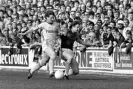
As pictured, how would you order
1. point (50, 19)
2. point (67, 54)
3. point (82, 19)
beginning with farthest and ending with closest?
1. point (82, 19)
2. point (67, 54)
3. point (50, 19)

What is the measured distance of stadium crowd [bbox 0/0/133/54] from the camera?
739 inches

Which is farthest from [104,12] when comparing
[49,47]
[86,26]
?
[49,47]

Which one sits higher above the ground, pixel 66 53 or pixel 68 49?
pixel 68 49

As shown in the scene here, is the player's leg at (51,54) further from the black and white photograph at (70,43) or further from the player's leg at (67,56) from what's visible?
the player's leg at (67,56)

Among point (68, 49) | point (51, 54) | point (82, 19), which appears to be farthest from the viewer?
point (82, 19)

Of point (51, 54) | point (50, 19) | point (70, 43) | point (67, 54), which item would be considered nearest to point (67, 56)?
point (67, 54)

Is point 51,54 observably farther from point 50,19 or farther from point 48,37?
point 50,19

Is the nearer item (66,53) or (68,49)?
(66,53)

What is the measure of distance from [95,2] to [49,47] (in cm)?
614

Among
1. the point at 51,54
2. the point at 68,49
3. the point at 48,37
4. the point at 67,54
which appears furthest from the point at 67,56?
the point at 48,37

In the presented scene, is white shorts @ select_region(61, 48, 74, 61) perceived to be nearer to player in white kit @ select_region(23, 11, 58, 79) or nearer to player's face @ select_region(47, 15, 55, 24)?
player in white kit @ select_region(23, 11, 58, 79)

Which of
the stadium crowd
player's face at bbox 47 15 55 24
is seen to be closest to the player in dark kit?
the stadium crowd

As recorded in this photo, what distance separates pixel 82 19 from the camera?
68.5ft

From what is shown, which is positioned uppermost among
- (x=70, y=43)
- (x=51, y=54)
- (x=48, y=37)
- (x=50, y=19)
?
(x=50, y=19)
